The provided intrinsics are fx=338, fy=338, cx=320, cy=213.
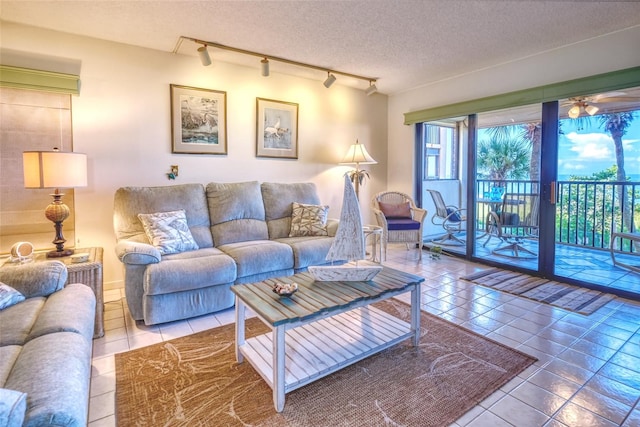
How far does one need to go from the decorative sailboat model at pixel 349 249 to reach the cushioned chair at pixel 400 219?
7.38 feet

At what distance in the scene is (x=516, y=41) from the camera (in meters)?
3.28

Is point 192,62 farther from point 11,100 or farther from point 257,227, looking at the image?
point 257,227

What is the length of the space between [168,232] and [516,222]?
3.99m

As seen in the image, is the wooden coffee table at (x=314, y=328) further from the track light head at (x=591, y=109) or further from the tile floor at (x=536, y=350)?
the track light head at (x=591, y=109)

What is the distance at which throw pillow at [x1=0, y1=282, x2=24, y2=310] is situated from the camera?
173 centimetres

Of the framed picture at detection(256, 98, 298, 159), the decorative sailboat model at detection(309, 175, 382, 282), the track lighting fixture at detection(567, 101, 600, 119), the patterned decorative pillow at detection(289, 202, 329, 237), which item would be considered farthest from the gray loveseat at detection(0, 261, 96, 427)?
the track lighting fixture at detection(567, 101, 600, 119)

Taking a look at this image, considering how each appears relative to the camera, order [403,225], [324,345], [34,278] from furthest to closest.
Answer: [403,225]
[324,345]
[34,278]

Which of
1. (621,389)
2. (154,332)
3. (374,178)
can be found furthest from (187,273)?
(374,178)

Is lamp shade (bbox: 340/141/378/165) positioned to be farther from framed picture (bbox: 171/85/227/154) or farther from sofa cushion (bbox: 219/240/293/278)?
sofa cushion (bbox: 219/240/293/278)

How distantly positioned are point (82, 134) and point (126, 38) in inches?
39.2

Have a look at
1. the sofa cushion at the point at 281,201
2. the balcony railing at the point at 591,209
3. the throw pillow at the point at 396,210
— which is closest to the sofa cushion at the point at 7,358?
the sofa cushion at the point at 281,201

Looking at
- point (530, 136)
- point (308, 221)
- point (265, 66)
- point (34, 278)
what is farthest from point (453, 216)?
point (34, 278)

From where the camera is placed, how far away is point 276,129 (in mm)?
4273

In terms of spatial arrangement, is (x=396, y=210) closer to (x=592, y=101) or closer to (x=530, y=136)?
(x=530, y=136)
